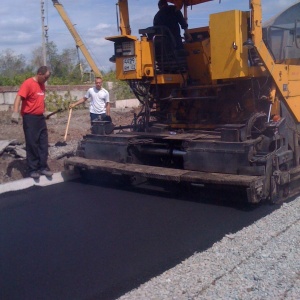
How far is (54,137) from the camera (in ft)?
43.6

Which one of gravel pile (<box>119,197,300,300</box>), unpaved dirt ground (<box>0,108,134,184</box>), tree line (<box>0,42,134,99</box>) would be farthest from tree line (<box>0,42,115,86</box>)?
gravel pile (<box>119,197,300,300</box>)

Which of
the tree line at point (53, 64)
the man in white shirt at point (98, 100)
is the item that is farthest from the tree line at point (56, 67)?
the man in white shirt at point (98, 100)

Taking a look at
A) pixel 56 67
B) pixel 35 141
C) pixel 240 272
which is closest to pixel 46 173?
pixel 35 141

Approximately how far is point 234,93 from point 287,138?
102 cm

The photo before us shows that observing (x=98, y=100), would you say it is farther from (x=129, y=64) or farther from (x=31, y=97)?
(x=129, y=64)

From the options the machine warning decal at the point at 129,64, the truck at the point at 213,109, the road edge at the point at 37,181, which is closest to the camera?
the truck at the point at 213,109

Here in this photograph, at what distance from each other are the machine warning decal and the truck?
2cm

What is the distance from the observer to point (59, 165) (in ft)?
30.5

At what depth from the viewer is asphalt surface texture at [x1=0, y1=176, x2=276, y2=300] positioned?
448cm

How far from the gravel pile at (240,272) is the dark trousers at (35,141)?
152 inches

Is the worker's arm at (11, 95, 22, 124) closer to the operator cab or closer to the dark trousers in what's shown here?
the dark trousers

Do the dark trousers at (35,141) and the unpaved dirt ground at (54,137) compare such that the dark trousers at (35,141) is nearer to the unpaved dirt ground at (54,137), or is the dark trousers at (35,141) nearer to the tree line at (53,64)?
the unpaved dirt ground at (54,137)

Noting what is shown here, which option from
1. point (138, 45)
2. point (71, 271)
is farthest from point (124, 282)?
point (138, 45)

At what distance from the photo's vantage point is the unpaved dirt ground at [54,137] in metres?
8.75
